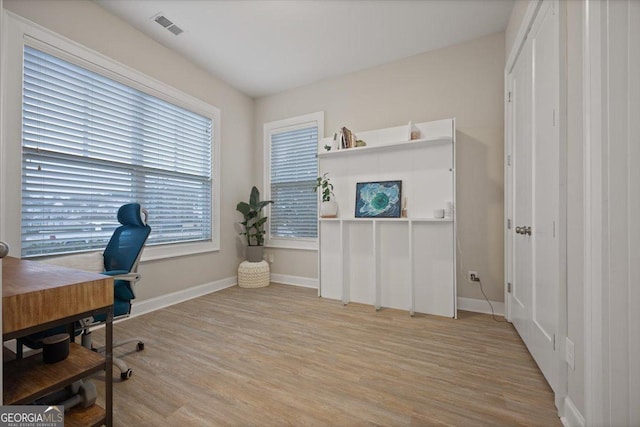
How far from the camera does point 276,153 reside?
Result: 4277 mm

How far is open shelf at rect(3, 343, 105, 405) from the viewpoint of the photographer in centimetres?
102

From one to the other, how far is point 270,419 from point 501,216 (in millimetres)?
2730

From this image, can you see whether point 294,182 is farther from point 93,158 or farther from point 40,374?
point 40,374

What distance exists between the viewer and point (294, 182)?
4.11 m

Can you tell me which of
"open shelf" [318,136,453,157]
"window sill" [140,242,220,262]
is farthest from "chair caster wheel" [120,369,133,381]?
"open shelf" [318,136,453,157]

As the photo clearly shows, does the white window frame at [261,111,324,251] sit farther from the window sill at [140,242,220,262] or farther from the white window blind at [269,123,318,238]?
the window sill at [140,242,220,262]

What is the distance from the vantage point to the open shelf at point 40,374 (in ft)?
3.35

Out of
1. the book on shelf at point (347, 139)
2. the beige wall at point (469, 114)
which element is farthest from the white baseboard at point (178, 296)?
the beige wall at point (469, 114)

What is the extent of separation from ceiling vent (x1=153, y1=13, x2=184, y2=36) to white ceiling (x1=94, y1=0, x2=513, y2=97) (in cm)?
4

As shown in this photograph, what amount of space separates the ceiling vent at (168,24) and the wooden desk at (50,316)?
2.52 metres

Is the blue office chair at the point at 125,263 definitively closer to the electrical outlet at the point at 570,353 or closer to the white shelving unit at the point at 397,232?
the white shelving unit at the point at 397,232

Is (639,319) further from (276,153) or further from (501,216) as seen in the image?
(276,153)

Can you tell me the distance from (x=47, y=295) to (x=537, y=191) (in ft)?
8.71

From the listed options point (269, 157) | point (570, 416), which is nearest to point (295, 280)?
point (269, 157)
